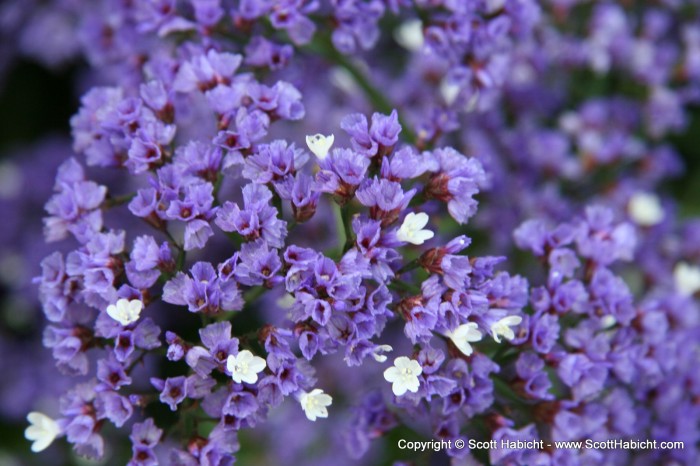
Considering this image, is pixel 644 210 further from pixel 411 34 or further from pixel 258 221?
pixel 258 221

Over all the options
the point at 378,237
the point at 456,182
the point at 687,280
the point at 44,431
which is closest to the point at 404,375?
the point at 378,237

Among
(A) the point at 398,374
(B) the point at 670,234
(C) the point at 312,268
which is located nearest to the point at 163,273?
(C) the point at 312,268

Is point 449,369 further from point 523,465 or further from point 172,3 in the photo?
point 172,3

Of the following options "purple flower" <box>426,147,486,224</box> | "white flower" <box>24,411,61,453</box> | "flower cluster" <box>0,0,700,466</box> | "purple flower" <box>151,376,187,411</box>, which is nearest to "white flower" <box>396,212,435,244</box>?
"flower cluster" <box>0,0,700,466</box>

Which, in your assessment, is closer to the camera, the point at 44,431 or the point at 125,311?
the point at 125,311

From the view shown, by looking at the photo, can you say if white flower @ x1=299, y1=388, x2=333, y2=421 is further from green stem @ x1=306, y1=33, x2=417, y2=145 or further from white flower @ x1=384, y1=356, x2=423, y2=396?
green stem @ x1=306, y1=33, x2=417, y2=145

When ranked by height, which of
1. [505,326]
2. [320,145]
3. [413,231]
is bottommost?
[505,326]
